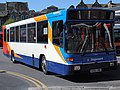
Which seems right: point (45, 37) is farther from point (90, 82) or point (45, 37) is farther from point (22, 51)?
point (22, 51)

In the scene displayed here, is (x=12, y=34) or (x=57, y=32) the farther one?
(x=12, y=34)

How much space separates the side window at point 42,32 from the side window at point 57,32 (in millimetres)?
989

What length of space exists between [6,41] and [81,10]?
11.6 m

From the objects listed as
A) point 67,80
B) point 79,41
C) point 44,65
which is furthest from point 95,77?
point 44,65

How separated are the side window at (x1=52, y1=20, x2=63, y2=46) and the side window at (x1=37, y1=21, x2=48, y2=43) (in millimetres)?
989

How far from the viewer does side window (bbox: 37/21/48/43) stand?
1407 cm

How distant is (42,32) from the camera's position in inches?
577

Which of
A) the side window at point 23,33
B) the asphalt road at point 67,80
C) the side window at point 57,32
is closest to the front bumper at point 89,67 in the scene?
the asphalt road at point 67,80

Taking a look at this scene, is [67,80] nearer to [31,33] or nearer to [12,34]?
[31,33]

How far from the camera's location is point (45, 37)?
1421cm

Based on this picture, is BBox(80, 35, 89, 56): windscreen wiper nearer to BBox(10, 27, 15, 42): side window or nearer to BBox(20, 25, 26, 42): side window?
BBox(20, 25, 26, 42): side window

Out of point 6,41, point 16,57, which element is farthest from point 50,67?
point 6,41

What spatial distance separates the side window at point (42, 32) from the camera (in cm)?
1407

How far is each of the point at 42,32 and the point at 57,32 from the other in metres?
1.94
